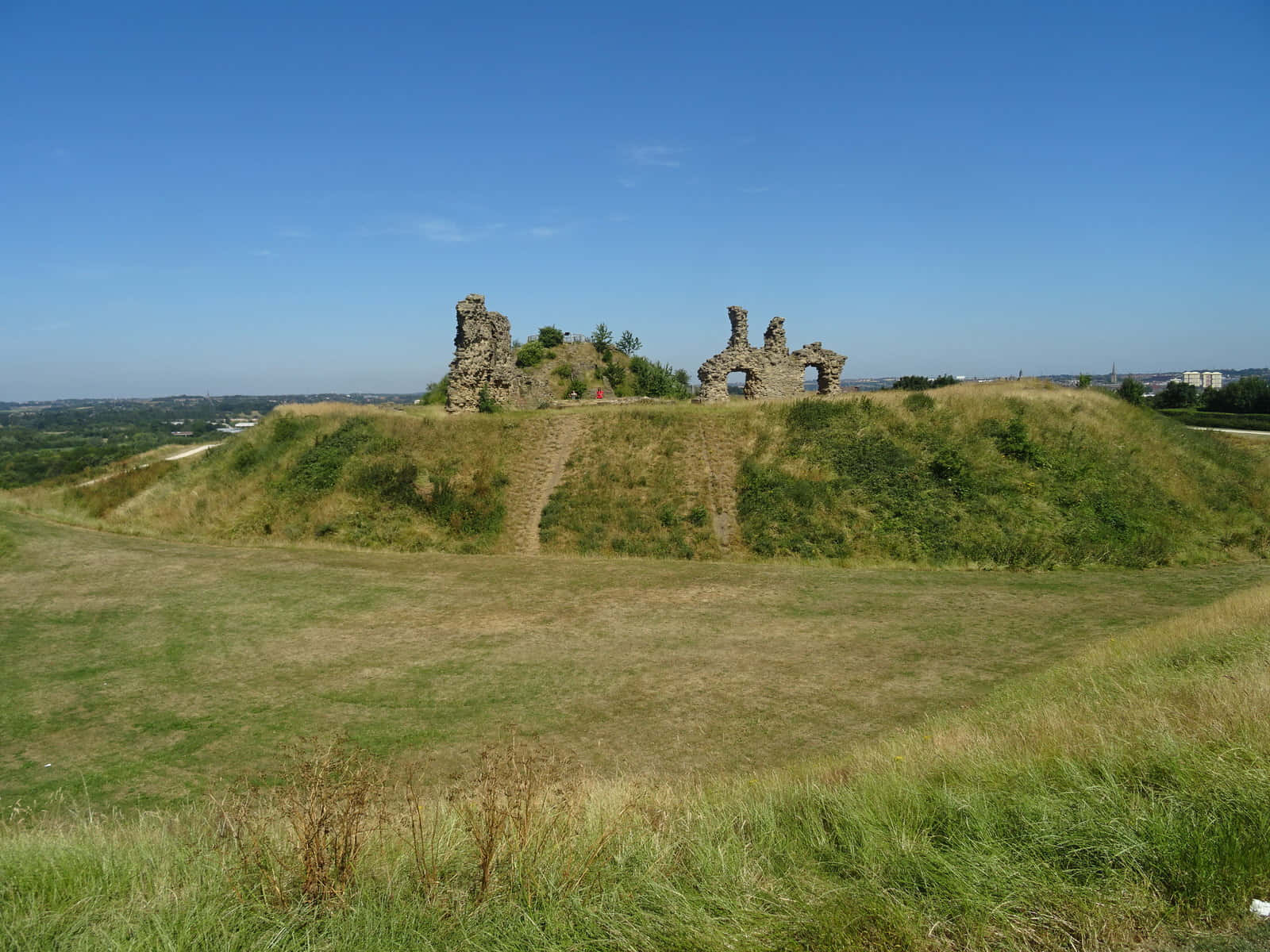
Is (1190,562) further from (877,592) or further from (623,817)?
(623,817)

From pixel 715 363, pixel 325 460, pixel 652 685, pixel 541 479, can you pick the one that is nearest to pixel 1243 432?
pixel 715 363

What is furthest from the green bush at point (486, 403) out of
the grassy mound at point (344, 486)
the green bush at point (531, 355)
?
the green bush at point (531, 355)

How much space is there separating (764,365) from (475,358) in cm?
1155

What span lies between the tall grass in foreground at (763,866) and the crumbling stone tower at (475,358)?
2312 centimetres

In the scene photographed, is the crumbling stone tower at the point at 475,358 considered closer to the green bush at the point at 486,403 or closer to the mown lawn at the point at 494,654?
the green bush at the point at 486,403

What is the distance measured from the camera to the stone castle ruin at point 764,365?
92.1 feet

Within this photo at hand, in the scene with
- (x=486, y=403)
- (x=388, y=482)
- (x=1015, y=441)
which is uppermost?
(x=486, y=403)

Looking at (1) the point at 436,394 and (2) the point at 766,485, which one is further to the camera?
(1) the point at 436,394

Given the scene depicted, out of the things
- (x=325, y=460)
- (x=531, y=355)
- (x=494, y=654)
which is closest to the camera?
(x=494, y=654)

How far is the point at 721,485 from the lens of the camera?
22391 millimetres

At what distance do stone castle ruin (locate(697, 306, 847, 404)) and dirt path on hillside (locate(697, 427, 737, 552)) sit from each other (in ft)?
13.3

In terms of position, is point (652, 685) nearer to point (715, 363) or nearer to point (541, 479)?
point (541, 479)

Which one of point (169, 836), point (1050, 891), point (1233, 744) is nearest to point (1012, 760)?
point (1233, 744)

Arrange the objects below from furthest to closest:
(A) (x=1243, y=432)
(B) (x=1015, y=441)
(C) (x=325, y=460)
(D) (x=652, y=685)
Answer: (A) (x=1243, y=432) < (C) (x=325, y=460) < (B) (x=1015, y=441) < (D) (x=652, y=685)
